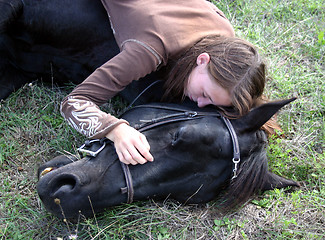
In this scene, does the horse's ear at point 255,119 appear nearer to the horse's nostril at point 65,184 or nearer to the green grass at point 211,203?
the green grass at point 211,203

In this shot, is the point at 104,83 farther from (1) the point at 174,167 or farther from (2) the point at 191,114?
(1) the point at 174,167

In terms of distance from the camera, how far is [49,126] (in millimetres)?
3020

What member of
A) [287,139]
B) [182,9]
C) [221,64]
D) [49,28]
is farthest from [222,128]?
[49,28]

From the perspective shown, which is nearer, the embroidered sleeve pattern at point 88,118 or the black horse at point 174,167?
the black horse at point 174,167

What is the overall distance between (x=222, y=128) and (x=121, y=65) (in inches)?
28.1

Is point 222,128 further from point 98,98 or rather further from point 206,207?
point 98,98

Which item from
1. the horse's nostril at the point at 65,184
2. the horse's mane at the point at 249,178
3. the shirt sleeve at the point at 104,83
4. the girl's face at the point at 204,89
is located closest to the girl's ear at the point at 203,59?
the girl's face at the point at 204,89

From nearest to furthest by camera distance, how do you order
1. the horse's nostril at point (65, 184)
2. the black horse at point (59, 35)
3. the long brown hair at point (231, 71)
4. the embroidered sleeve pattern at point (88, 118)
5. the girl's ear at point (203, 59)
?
the horse's nostril at point (65, 184), the embroidered sleeve pattern at point (88, 118), the long brown hair at point (231, 71), the girl's ear at point (203, 59), the black horse at point (59, 35)

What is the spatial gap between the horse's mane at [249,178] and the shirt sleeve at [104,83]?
Result: 2.66ft

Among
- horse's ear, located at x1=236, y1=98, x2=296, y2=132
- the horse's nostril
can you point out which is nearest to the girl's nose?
horse's ear, located at x1=236, y1=98, x2=296, y2=132

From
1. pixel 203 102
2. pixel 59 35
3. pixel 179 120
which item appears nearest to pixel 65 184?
pixel 179 120

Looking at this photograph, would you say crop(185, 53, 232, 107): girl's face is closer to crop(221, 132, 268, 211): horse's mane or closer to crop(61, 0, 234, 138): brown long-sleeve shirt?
crop(61, 0, 234, 138): brown long-sleeve shirt

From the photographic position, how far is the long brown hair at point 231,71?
2.22 metres

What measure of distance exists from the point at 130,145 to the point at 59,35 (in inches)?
56.6
